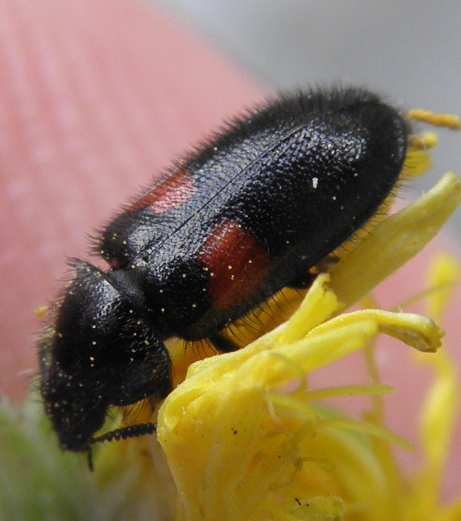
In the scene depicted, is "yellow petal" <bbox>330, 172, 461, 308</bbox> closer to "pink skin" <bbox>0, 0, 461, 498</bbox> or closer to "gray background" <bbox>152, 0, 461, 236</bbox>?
"pink skin" <bbox>0, 0, 461, 498</bbox>

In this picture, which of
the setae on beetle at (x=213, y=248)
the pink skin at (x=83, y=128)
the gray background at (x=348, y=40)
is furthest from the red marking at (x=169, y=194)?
the gray background at (x=348, y=40)

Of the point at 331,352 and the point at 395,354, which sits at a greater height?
the point at 331,352

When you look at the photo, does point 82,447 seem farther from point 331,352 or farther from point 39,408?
point 331,352

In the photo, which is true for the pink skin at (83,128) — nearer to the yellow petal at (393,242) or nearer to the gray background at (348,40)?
the yellow petal at (393,242)

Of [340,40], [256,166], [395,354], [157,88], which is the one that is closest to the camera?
[256,166]

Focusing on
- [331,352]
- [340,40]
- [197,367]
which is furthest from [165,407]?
[340,40]

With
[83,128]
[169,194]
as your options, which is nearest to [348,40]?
[83,128]

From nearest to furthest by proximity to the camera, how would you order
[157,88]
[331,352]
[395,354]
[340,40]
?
[331,352], [395,354], [157,88], [340,40]

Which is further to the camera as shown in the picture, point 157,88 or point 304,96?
point 157,88

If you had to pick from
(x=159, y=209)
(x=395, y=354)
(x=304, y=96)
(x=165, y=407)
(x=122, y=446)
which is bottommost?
(x=395, y=354)
